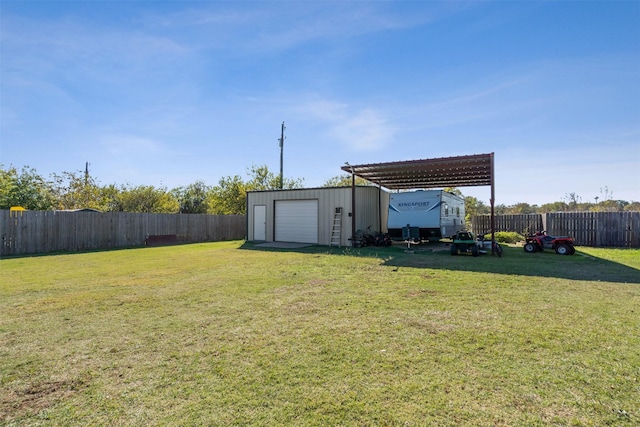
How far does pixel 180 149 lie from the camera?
2406 centimetres

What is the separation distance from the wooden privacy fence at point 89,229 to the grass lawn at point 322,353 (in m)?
8.63

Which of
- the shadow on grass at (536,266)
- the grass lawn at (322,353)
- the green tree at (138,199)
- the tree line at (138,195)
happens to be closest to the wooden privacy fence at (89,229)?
the tree line at (138,195)

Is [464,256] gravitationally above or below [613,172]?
below

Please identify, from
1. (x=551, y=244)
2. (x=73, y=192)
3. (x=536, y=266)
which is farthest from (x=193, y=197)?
(x=536, y=266)

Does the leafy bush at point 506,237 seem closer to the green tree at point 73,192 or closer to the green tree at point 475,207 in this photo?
the green tree at point 475,207

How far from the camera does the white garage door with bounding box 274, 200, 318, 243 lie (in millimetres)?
16781

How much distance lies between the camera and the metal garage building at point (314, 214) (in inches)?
621

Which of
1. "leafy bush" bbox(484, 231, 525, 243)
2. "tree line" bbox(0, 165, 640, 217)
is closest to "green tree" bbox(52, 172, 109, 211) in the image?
"tree line" bbox(0, 165, 640, 217)

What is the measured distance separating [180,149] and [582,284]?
24240 millimetres

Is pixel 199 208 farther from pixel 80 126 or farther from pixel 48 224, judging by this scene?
pixel 48 224

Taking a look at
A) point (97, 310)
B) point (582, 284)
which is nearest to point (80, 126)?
point (97, 310)

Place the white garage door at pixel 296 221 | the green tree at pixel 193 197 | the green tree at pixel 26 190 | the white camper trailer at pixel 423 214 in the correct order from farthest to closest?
the green tree at pixel 193 197 → the green tree at pixel 26 190 → the white garage door at pixel 296 221 → the white camper trailer at pixel 423 214

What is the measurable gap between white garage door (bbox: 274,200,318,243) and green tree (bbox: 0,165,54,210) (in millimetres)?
20207

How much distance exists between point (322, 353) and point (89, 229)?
53.1 ft
